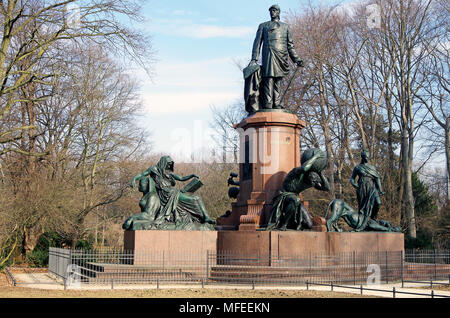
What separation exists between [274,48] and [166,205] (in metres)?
6.39

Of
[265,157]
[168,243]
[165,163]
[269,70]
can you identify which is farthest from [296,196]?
[269,70]

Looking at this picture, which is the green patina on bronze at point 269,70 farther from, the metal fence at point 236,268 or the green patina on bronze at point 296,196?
the metal fence at point 236,268

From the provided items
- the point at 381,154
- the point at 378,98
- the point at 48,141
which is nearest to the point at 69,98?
the point at 48,141

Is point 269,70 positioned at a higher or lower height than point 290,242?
higher

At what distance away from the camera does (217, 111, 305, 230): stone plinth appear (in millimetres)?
17344

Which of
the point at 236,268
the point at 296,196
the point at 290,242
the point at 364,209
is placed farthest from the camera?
the point at 364,209

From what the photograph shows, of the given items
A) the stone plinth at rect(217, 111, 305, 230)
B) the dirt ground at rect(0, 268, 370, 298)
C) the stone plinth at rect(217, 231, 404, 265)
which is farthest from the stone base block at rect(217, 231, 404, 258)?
the dirt ground at rect(0, 268, 370, 298)

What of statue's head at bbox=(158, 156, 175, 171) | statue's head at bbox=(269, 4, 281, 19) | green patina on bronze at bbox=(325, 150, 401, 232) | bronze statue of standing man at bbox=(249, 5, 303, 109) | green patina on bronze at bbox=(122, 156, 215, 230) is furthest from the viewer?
statue's head at bbox=(269, 4, 281, 19)

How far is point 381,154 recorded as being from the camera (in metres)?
38.7

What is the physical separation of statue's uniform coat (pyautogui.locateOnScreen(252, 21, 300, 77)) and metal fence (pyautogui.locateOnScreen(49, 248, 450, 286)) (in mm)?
6423

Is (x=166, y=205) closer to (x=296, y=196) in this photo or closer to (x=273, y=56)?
(x=296, y=196)

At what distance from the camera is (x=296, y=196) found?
1655cm

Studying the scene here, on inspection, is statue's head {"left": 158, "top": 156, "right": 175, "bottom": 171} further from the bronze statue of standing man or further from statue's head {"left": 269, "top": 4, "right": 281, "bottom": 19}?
statue's head {"left": 269, "top": 4, "right": 281, "bottom": 19}

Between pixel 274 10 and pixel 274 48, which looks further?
pixel 274 10
